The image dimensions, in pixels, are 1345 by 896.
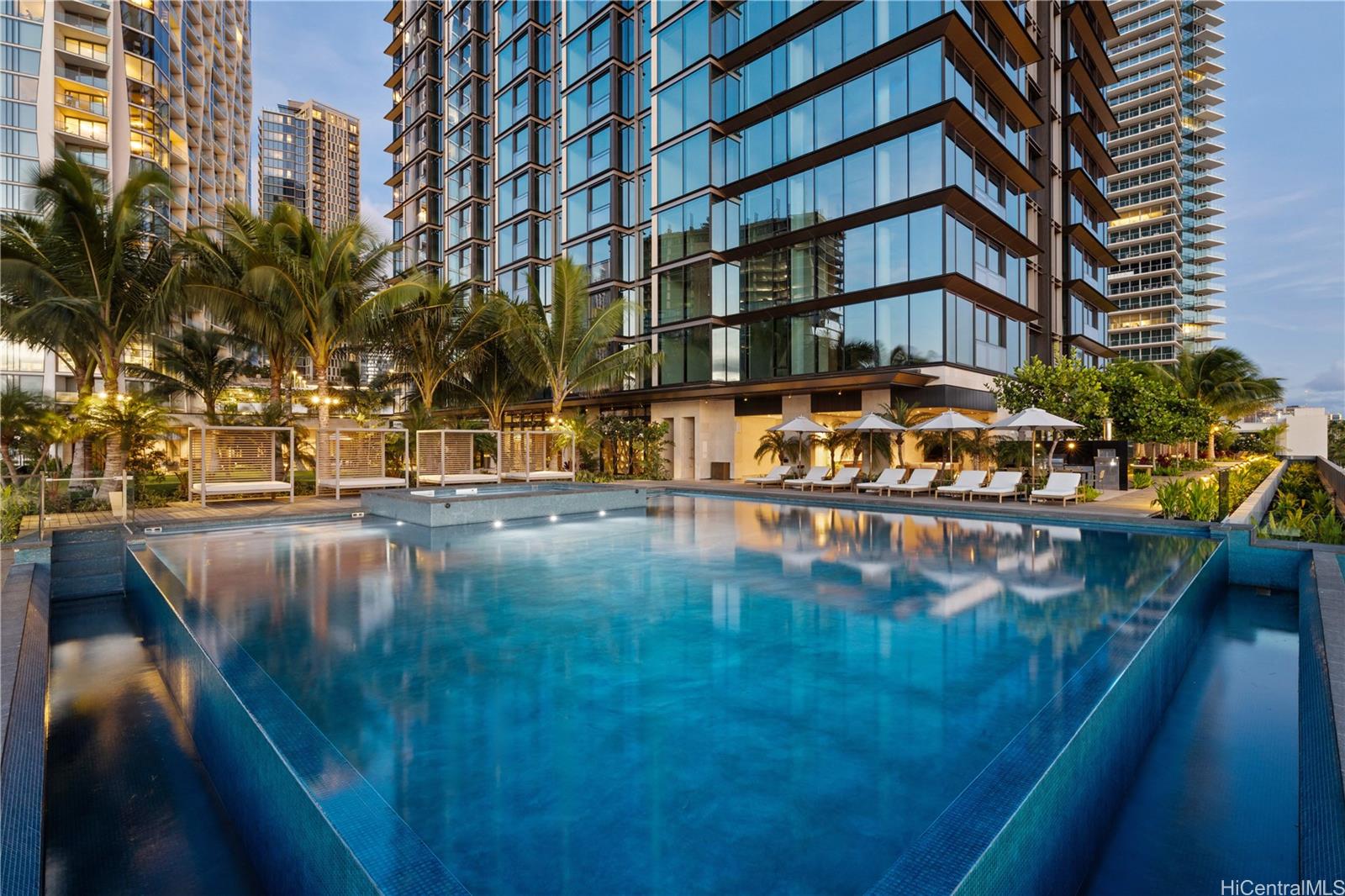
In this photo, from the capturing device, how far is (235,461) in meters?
14.0

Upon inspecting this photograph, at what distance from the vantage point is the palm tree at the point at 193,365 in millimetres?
16750

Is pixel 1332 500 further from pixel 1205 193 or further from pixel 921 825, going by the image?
pixel 1205 193

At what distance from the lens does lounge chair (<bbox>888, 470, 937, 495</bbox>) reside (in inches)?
657

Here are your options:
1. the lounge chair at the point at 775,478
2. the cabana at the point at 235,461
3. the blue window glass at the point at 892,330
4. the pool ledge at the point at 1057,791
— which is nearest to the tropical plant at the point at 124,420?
the cabana at the point at 235,461

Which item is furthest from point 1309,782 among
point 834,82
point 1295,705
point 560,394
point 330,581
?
point 834,82

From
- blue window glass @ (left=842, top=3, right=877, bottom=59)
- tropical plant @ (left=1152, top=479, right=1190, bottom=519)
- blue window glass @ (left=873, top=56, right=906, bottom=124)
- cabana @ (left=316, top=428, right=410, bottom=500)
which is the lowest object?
tropical plant @ (left=1152, top=479, right=1190, bottom=519)

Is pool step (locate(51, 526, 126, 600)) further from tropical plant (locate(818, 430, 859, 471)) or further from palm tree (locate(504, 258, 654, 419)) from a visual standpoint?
tropical plant (locate(818, 430, 859, 471))

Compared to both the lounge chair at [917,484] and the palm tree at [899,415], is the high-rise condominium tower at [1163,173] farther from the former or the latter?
the lounge chair at [917,484]

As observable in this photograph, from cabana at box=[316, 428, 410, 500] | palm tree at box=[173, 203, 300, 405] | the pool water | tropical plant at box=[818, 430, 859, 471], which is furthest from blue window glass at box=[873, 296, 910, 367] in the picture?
palm tree at box=[173, 203, 300, 405]

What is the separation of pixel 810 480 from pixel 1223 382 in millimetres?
25453

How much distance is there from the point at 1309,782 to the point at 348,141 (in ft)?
519

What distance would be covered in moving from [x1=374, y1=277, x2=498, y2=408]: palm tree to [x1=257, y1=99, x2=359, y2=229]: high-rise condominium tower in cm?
11243

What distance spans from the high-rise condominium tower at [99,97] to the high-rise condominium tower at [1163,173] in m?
82.0

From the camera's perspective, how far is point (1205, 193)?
72500 mm
